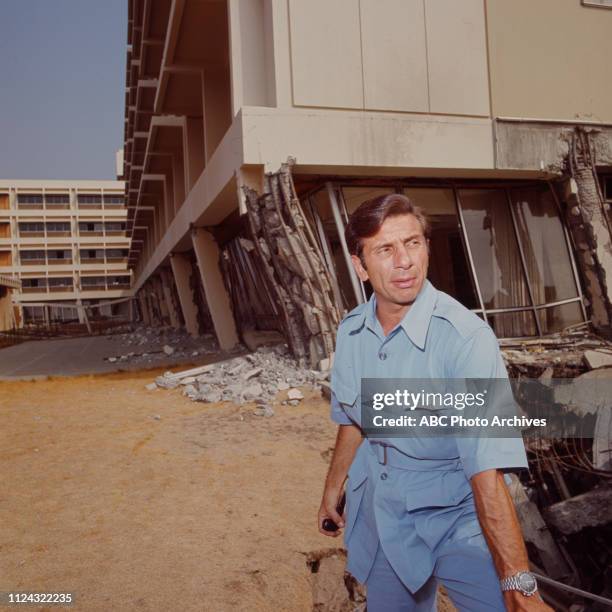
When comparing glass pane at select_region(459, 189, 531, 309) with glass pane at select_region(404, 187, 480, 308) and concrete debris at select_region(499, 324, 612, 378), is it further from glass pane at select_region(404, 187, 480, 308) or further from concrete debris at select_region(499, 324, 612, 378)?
concrete debris at select_region(499, 324, 612, 378)

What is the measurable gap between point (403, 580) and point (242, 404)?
6733 millimetres

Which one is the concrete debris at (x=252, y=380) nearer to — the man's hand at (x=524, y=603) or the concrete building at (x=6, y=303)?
the man's hand at (x=524, y=603)

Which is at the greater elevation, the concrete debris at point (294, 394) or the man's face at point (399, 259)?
the man's face at point (399, 259)

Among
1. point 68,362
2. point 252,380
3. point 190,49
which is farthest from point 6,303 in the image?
point 252,380

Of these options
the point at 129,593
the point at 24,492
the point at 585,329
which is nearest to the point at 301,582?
the point at 129,593

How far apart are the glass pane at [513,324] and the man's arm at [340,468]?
28.5 feet

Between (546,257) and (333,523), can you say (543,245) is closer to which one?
(546,257)

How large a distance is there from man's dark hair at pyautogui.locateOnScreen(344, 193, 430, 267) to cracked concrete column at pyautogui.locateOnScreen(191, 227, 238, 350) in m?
13.4

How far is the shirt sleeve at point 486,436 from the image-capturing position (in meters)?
1.58

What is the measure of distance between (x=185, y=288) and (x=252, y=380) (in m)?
13.2

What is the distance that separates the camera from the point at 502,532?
153cm

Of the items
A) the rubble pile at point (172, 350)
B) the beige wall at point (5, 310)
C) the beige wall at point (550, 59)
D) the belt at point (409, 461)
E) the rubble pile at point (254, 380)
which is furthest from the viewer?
the beige wall at point (5, 310)

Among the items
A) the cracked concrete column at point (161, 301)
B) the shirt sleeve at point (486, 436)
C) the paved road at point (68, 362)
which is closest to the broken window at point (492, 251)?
the paved road at point (68, 362)

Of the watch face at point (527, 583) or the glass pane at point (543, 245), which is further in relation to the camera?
the glass pane at point (543, 245)
